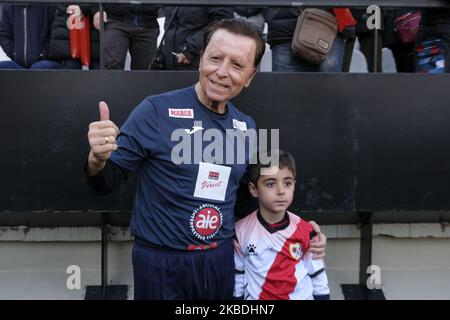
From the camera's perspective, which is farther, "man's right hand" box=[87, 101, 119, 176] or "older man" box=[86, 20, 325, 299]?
"older man" box=[86, 20, 325, 299]

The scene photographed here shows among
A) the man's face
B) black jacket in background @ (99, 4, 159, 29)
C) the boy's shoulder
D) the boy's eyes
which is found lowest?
the boy's shoulder

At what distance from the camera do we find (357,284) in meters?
3.56

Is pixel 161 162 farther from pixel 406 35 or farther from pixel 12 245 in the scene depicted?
pixel 406 35

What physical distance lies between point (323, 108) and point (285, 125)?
0.73 ft

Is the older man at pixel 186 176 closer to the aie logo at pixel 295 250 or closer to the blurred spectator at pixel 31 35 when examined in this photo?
the aie logo at pixel 295 250

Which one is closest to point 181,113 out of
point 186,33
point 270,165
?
point 270,165

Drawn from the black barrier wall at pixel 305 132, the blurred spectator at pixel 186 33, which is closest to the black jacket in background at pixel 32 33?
the blurred spectator at pixel 186 33

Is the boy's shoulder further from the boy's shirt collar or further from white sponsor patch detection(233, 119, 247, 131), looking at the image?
white sponsor patch detection(233, 119, 247, 131)

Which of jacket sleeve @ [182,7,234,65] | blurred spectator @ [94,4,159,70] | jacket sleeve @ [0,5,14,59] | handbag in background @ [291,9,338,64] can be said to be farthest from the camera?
jacket sleeve @ [0,5,14,59]

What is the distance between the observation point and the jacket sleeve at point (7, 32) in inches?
162

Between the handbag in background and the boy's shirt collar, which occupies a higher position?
the handbag in background

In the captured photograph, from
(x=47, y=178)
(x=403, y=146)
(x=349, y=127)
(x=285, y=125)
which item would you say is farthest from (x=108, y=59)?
(x=403, y=146)

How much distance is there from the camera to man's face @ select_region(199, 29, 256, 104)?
7.26ft

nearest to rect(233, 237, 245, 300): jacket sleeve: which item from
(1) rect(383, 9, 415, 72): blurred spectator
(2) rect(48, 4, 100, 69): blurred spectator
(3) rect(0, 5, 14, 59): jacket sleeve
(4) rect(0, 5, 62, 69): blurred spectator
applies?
(2) rect(48, 4, 100, 69): blurred spectator
